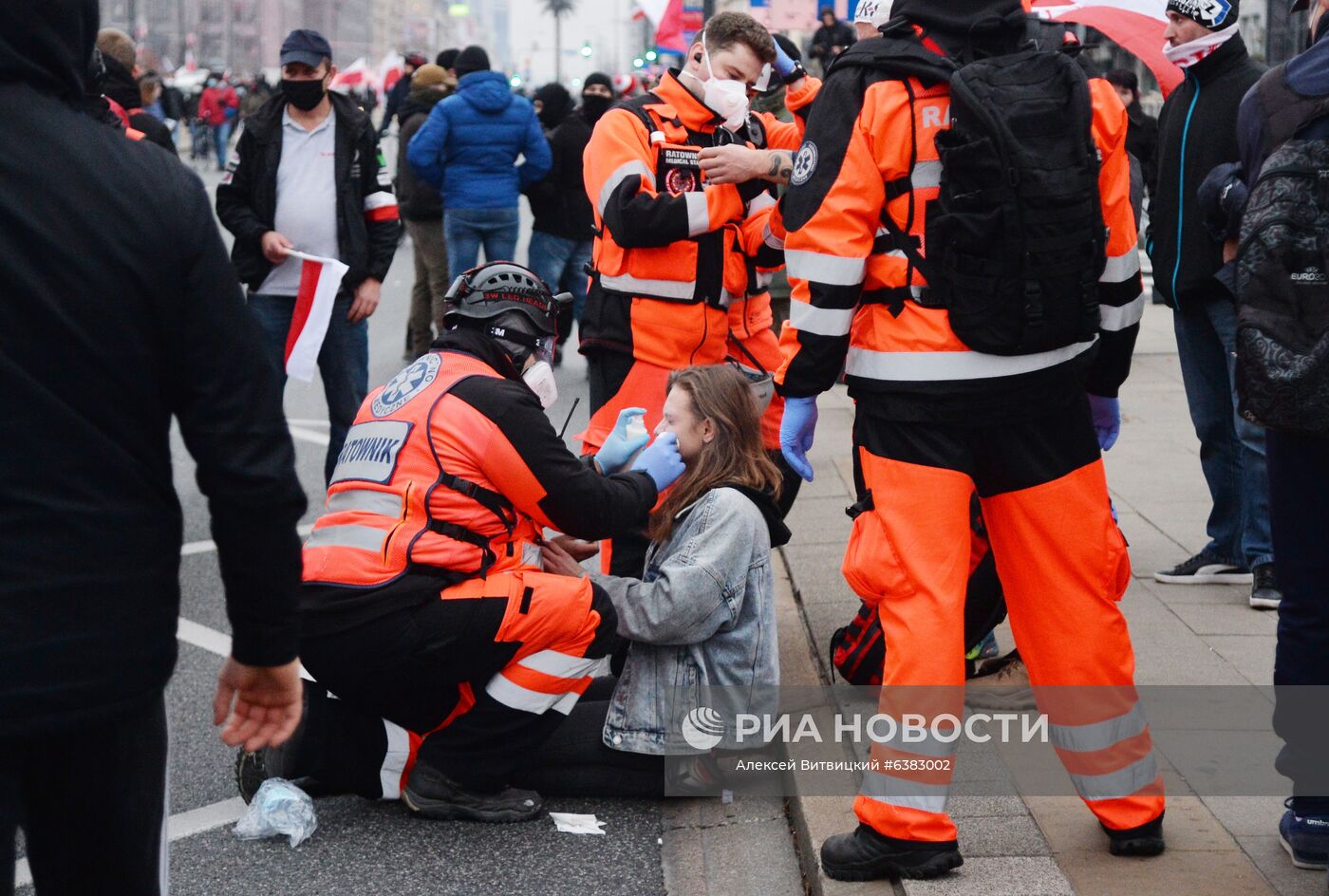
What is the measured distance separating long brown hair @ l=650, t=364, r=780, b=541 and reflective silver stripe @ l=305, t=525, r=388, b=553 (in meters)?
0.84

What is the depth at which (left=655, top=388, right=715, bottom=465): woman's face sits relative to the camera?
435 centimetres

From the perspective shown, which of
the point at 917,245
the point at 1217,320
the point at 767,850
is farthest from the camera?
the point at 1217,320

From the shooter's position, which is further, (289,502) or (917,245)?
(917,245)

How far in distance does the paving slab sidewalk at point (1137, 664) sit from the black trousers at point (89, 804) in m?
1.67

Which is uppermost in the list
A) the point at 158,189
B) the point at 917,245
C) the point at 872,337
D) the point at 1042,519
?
the point at 158,189

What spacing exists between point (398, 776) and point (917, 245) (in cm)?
192

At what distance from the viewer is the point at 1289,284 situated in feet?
10.2

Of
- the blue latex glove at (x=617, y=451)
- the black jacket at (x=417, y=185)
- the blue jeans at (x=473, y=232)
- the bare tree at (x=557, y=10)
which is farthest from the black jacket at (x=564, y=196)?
the bare tree at (x=557, y=10)

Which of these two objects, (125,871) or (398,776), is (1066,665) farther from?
(125,871)

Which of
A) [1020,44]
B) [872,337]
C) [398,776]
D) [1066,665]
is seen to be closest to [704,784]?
[398,776]

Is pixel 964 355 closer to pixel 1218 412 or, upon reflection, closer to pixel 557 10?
pixel 1218 412

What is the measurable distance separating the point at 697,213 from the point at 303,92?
2427mm

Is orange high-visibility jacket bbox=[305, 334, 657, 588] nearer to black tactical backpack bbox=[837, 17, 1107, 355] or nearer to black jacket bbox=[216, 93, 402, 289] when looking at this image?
black tactical backpack bbox=[837, 17, 1107, 355]

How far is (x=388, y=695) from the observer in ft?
13.0
